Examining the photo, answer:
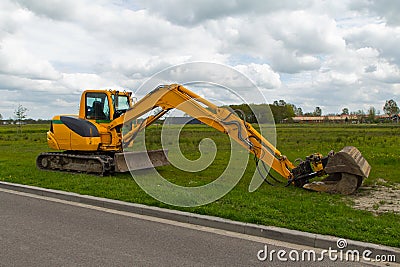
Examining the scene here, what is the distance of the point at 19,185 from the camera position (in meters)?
10.7

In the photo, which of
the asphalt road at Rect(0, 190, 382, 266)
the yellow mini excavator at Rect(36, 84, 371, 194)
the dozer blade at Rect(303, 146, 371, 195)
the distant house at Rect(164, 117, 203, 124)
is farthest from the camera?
the distant house at Rect(164, 117, 203, 124)

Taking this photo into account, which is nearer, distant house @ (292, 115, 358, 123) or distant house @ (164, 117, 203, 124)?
distant house @ (164, 117, 203, 124)

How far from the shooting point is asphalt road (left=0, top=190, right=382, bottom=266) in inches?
216

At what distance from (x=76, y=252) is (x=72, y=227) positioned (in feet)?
4.53

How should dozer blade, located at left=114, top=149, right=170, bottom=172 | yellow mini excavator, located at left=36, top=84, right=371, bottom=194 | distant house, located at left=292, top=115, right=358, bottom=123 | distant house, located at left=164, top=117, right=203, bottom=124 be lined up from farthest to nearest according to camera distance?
distant house, located at left=292, top=115, right=358, bottom=123 → dozer blade, located at left=114, top=149, right=170, bottom=172 → distant house, located at left=164, top=117, right=203, bottom=124 → yellow mini excavator, located at left=36, top=84, right=371, bottom=194

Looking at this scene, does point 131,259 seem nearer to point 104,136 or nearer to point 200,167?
point 104,136

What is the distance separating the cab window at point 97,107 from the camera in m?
12.9

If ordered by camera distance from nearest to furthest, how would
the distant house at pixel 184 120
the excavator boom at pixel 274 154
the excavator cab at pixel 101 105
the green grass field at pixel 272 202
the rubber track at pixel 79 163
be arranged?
the green grass field at pixel 272 202
the excavator boom at pixel 274 154
the distant house at pixel 184 120
the rubber track at pixel 79 163
the excavator cab at pixel 101 105

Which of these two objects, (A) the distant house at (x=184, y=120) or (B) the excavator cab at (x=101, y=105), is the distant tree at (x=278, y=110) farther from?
(B) the excavator cab at (x=101, y=105)

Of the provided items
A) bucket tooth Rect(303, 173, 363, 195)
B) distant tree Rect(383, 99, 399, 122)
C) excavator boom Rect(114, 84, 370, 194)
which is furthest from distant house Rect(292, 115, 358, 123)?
bucket tooth Rect(303, 173, 363, 195)

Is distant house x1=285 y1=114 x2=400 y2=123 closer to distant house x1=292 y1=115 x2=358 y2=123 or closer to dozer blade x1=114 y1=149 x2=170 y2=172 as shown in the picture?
distant house x1=292 y1=115 x2=358 y2=123

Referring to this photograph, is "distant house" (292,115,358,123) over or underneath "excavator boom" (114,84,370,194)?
over

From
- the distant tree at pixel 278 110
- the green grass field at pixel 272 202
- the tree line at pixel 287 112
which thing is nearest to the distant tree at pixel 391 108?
the tree line at pixel 287 112

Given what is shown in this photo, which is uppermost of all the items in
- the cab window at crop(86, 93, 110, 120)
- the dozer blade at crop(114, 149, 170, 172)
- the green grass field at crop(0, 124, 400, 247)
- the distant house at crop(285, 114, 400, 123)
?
the distant house at crop(285, 114, 400, 123)
